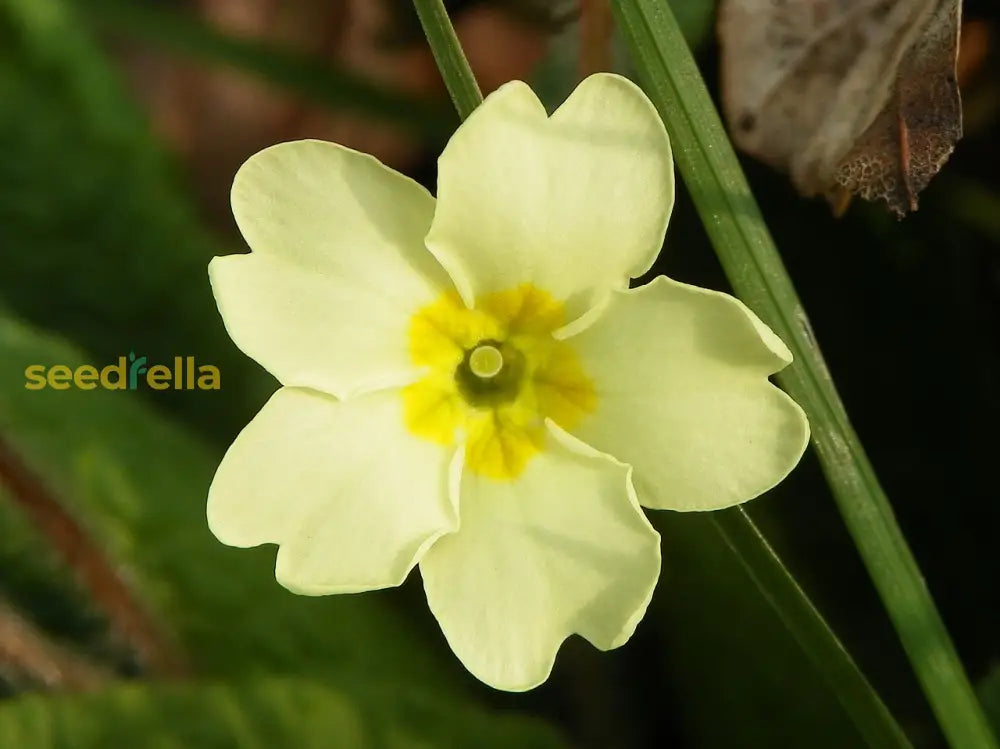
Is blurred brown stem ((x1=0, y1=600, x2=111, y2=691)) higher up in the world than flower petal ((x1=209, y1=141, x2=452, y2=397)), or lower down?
lower down

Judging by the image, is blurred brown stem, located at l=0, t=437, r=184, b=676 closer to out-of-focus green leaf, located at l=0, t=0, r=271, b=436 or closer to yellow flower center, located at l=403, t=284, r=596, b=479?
out-of-focus green leaf, located at l=0, t=0, r=271, b=436

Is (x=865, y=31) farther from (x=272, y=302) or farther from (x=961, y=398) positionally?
(x=961, y=398)

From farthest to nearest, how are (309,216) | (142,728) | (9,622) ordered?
1. (9,622)
2. (142,728)
3. (309,216)

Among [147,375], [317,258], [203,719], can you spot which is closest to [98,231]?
[147,375]

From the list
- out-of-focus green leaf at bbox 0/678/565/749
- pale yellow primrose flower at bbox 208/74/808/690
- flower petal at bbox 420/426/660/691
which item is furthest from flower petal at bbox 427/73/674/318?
out-of-focus green leaf at bbox 0/678/565/749

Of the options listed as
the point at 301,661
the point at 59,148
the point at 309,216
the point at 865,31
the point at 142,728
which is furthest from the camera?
the point at 59,148

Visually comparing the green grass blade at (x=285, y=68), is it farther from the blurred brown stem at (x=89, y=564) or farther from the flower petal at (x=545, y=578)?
the flower petal at (x=545, y=578)

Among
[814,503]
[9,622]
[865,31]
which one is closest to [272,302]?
[865,31]
